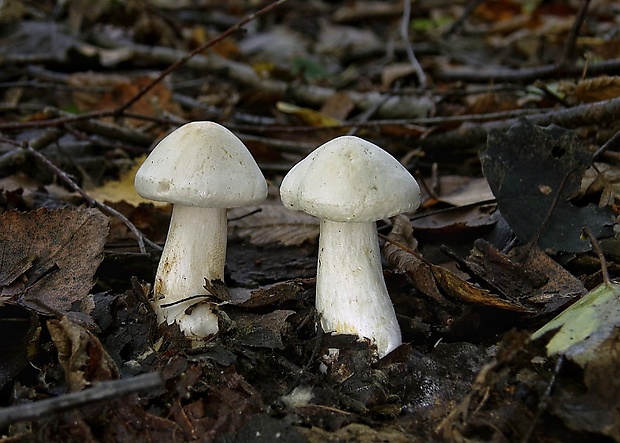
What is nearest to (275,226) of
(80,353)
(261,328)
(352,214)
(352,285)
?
(352,285)

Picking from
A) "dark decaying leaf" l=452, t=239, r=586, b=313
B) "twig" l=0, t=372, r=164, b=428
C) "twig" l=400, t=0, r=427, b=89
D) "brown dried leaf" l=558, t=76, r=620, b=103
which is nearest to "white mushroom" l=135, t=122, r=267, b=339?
"twig" l=0, t=372, r=164, b=428

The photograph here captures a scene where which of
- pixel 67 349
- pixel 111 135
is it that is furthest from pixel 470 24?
pixel 67 349

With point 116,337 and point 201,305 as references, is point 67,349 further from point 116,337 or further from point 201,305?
point 201,305

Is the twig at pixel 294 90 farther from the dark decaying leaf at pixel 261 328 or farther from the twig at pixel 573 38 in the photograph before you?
the dark decaying leaf at pixel 261 328

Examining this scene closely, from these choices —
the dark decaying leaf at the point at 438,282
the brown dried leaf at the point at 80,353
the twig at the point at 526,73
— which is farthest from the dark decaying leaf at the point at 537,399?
the twig at the point at 526,73

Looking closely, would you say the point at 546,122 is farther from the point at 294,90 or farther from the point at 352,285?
the point at 294,90

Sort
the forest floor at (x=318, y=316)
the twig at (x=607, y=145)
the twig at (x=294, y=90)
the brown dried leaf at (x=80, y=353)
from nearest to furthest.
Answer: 1. the forest floor at (x=318, y=316)
2. the brown dried leaf at (x=80, y=353)
3. the twig at (x=607, y=145)
4. the twig at (x=294, y=90)
